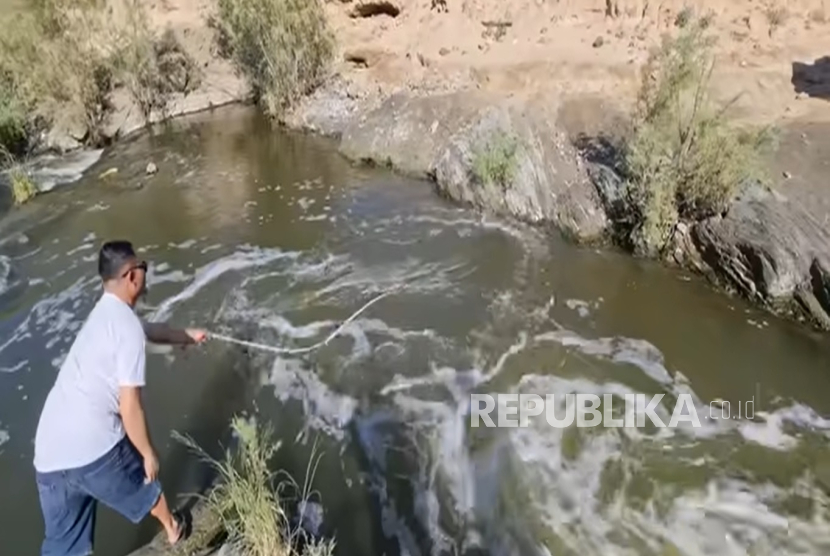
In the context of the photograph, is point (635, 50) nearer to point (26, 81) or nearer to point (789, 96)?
point (789, 96)

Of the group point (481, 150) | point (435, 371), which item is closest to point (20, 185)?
point (481, 150)

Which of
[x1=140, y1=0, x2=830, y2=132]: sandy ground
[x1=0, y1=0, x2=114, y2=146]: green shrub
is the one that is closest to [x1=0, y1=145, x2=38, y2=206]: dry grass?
[x1=0, y1=0, x2=114, y2=146]: green shrub

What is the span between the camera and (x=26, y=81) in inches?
380

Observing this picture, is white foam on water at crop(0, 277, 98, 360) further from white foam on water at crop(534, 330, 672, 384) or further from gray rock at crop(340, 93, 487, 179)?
white foam on water at crop(534, 330, 672, 384)

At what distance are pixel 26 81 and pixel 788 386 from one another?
9.27m

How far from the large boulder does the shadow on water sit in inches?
99.7

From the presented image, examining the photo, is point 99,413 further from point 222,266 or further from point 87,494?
point 222,266

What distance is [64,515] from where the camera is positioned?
3.33 meters

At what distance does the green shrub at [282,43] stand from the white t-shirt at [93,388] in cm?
726

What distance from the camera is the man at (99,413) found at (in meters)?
3.14

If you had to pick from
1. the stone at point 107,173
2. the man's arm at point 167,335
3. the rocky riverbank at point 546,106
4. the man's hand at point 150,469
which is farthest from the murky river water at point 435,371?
the man's arm at point 167,335

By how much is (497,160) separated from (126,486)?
472 centimetres

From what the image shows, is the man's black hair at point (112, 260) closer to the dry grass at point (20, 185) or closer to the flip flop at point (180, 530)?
the flip flop at point (180, 530)

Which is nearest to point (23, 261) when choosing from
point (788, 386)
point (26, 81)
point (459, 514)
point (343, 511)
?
point (26, 81)
